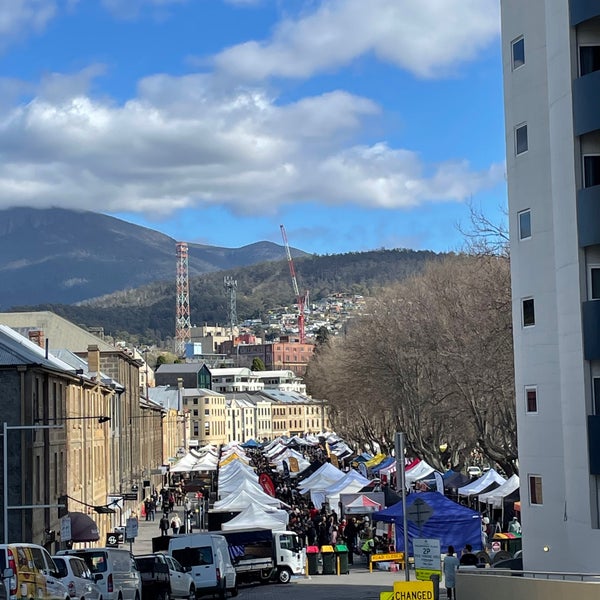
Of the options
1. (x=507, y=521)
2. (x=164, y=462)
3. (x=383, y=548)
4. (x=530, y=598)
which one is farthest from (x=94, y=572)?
(x=164, y=462)

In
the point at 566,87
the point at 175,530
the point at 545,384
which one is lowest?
the point at 175,530

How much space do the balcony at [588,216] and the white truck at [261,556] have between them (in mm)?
17327

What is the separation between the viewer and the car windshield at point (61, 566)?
23825 millimetres

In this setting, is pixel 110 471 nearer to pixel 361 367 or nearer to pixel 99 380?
pixel 99 380

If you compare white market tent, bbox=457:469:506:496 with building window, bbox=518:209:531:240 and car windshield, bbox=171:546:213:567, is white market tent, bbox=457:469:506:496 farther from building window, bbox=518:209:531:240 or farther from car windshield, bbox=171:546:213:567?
building window, bbox=518:209:531:240

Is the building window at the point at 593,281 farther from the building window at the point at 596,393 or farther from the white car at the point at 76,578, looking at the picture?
the white car at the point at 76,578

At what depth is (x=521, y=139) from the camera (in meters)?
30.1

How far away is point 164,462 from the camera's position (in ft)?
370

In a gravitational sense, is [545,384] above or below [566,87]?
below

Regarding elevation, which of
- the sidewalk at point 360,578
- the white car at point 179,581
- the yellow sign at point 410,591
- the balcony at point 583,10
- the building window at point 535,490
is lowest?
the sidewalk at point 360,578

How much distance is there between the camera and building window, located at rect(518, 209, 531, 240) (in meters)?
29.8

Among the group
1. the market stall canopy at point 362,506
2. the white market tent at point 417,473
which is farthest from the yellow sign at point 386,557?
the white market tent at point 417,473

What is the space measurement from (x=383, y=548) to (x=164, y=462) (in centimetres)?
7184

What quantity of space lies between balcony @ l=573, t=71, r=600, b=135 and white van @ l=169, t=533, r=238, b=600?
16.0 metres
